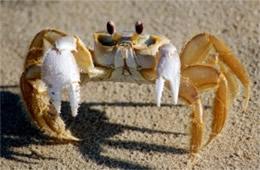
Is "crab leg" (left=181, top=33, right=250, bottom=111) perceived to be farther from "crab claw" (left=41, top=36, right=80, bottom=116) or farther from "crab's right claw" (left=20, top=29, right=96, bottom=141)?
"crab claw" (left=41, top=36, right=80, bottom=116)

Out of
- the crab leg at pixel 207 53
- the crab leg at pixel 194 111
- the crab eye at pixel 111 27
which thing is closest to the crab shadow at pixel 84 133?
the crab leg at pixel 194 111

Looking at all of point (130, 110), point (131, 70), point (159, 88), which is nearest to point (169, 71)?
point (159, 88)

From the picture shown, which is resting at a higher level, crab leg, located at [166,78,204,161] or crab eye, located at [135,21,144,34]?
crab eye, located at [135,21,144,34]

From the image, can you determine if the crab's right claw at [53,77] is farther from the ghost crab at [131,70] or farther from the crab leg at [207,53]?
the crab leg at [207,53]

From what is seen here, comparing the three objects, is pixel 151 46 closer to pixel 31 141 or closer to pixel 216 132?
pixel 216 132

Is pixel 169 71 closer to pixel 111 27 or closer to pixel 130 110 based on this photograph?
pixel 111 27

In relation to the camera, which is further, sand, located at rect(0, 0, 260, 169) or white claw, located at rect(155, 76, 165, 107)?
sand, located at rect(0, 0, 260, 169)

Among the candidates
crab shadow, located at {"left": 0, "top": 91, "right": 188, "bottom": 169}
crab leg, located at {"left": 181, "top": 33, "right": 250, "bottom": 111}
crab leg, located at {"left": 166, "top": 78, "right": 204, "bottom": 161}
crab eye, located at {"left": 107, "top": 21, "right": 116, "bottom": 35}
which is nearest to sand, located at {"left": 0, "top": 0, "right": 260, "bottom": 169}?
crab shadow, located at {"left": 0, "top": 91, "right": 188, "bottom": 169}

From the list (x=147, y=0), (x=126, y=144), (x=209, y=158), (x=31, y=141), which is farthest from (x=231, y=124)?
(x=147, y=0)
